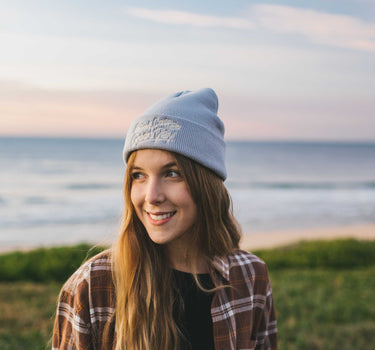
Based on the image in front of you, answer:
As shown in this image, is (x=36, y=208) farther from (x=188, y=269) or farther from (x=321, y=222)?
(x=188, y=269)

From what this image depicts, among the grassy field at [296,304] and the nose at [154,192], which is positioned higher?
the nose at [154,192]

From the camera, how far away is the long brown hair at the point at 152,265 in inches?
75.8

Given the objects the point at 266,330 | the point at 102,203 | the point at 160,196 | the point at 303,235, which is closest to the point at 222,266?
the point at 266,330

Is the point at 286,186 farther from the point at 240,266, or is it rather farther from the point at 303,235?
the point at 240,266

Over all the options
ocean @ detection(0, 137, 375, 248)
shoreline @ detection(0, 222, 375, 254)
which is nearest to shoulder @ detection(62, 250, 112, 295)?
ocean @ detection(0, 137, 375, 248)

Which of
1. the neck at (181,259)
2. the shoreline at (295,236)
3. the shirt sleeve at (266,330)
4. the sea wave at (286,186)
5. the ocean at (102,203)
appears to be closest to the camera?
the neck at (181,259)

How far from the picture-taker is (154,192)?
188 centimetres

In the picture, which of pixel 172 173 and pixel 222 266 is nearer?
pixel 172 173

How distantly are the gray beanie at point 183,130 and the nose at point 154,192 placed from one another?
0.16 m

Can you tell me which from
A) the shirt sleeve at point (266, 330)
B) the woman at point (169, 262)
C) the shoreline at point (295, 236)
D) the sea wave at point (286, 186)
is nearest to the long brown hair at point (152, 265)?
the woman at point (169, 262)

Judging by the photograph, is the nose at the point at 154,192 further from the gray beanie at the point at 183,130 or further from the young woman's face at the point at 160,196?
the gray beanie at the point at 183,130

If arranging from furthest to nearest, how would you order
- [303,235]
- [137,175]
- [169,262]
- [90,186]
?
[90,186] < [303,235] < [169,262] < [137,175]

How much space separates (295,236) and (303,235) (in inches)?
22.4

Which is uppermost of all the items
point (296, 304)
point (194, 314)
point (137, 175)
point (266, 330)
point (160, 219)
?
point (137, 175)
